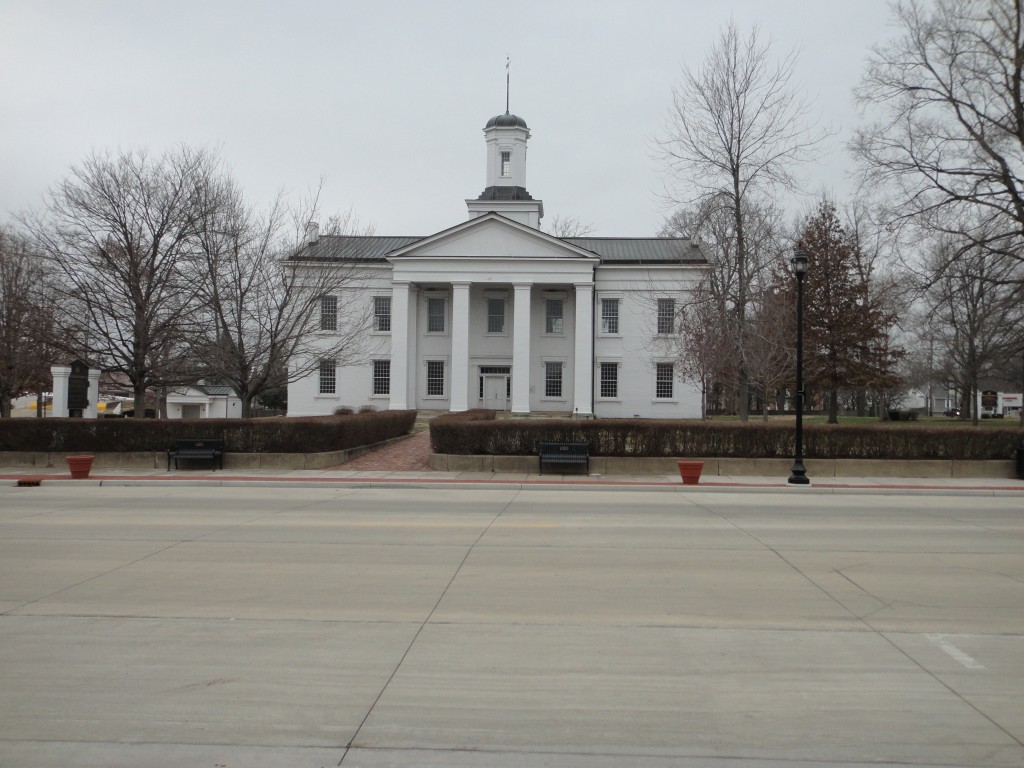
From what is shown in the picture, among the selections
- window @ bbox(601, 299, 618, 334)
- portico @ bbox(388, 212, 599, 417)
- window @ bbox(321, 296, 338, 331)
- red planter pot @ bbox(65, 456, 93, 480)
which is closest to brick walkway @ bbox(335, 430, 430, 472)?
red planter pot @ bbox(65, 456, 93, 480)

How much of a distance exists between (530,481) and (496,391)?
3063cm

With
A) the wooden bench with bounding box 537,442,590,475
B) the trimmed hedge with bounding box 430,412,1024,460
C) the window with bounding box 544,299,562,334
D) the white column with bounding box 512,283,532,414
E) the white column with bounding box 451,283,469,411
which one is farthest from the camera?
the window with bounding box 544,299,562,334

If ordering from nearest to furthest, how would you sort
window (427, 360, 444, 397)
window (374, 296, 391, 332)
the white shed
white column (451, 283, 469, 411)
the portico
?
1. white column (451, 283, 469, 411)
2. the portico
3. window (427, 360, 444, 397)
4. window (374, 296, 391, 332)
5. the white shed

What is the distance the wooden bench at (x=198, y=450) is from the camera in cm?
2283

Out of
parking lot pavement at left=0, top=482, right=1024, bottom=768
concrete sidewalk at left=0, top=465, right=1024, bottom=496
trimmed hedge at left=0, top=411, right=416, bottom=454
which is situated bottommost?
parking lot pavement at left=0, top=482, right=1024, bottom=768

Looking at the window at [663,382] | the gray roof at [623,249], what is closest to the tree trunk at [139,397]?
the gray roof at [623,249]

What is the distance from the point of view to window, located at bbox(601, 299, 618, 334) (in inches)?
2044

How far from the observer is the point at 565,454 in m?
22.6

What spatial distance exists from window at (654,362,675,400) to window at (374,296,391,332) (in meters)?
18.1

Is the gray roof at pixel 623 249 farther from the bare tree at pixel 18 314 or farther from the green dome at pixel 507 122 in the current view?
the bare tree at pixel 18 314

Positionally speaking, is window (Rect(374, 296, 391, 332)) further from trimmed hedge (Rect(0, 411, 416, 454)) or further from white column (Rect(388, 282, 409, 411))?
trimmed hedge (Rect(0, 411, 416, 454))

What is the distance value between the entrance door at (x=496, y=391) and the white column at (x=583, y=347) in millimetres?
5053

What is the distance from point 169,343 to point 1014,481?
90.1 ft

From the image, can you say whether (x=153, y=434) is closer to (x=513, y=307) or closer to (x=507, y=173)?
(x=513, y=307)
